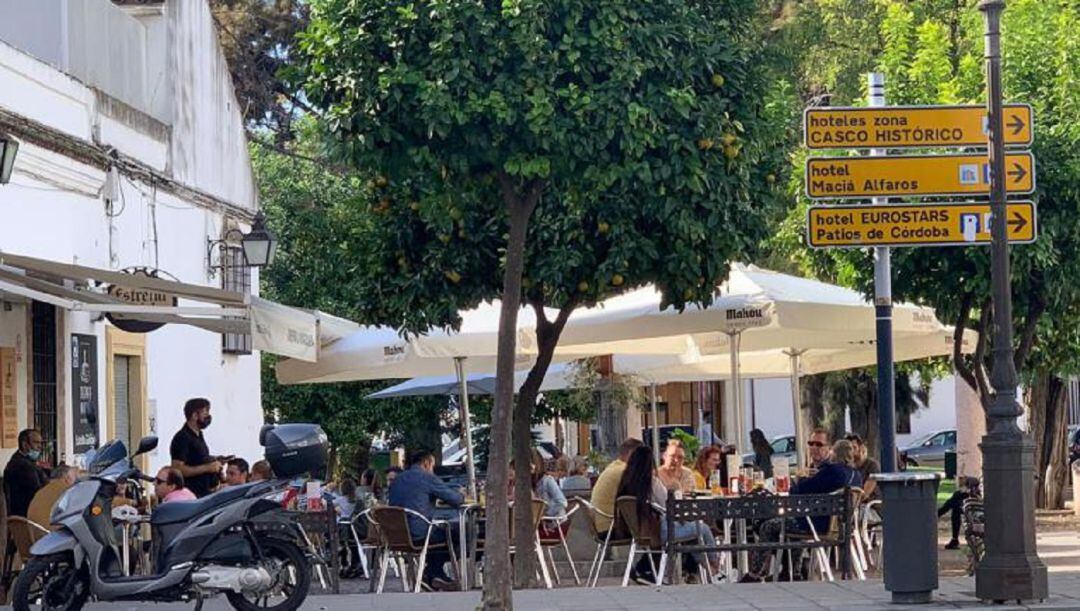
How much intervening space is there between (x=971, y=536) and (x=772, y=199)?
10.4 ft

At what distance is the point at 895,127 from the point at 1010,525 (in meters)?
2.80

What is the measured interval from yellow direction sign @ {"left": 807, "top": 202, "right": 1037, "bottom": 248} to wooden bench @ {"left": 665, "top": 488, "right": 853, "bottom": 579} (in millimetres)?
2644

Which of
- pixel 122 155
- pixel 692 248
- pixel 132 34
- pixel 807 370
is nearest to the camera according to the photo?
pixel 692 248

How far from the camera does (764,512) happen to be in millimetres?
14797

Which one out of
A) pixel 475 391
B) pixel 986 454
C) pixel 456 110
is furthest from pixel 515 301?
pixel 475 391

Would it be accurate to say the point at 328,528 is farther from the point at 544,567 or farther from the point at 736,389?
the point at 736,389

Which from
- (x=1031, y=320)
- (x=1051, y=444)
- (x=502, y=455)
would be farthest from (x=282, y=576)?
(x=1051, y=444)

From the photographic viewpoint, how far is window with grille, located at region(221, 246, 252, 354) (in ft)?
75.0

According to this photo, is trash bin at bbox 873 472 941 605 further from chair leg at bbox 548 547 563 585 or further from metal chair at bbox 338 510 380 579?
metal chair at bbox 338 510 380 579

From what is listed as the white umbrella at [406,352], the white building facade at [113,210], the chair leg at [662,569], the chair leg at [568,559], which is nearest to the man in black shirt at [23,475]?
the white building facade at [113,210]

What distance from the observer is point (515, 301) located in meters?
12.5

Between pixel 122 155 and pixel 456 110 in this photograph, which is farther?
pixel 122 155

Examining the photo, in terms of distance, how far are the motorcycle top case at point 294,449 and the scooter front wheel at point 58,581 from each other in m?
1.67

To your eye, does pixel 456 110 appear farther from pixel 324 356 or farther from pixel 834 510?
pixel 324 356
